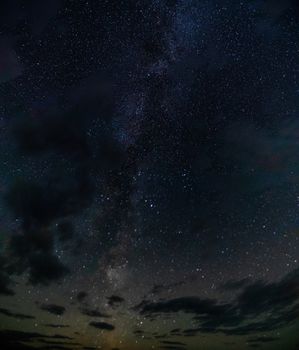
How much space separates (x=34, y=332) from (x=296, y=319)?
24280 mm

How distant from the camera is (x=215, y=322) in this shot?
28.3 metres

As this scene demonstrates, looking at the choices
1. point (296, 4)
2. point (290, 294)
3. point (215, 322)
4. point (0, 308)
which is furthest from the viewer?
point (215, 322)

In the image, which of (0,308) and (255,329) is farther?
(255,329)

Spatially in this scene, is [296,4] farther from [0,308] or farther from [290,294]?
[0,308]

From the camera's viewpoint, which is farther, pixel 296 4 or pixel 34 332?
pixel 34 332

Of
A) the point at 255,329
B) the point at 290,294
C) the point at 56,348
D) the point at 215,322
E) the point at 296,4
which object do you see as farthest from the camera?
the point at 56,348

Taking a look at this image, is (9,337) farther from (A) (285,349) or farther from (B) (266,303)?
(A) (285,349)

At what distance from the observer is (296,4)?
6.69 metres

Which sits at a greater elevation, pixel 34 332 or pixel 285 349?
pixel 34 332

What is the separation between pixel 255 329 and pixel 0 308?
75.9 feet

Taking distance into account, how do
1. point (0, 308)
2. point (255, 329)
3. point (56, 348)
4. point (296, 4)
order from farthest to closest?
point (56, 348) < point (255, 329) < point (0, 308) < point (296, 4)

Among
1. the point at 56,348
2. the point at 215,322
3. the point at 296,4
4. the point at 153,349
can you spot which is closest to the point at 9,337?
the point at 56,348

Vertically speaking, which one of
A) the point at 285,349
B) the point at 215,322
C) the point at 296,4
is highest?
the point at 296,4

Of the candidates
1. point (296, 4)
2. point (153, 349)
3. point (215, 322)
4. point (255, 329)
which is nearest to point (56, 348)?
point (153, 349)
